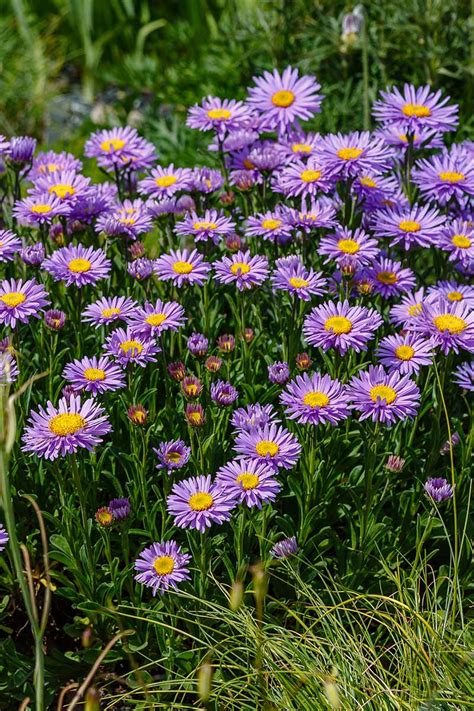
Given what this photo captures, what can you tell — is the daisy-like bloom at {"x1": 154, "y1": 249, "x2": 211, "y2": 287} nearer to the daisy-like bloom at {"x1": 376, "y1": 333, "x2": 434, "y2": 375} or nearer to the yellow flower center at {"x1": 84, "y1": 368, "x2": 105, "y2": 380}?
the yellow flower center at {"x1": 84, "y1": 368, "x2": 105, "y2": 380}

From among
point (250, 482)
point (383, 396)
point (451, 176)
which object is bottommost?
point (250, 482)

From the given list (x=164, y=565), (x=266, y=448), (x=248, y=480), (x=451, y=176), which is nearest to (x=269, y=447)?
(x=266, y=448)

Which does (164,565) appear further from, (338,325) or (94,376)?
(338,325)

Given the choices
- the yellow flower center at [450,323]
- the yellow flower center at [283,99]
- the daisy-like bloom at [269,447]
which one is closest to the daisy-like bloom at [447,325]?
the yellow flower center at [450,323]

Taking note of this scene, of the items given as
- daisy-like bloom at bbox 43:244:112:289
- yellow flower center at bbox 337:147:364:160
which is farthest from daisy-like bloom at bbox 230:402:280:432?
yellow flower center at bbox 337:147:364:160

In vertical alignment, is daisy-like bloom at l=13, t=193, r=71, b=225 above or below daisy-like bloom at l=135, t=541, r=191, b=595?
above
